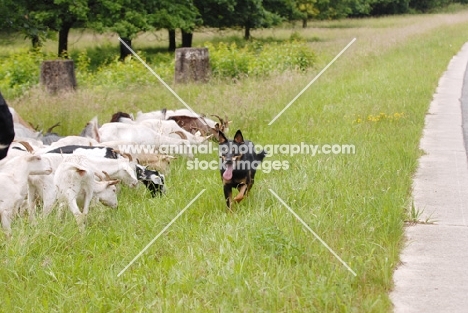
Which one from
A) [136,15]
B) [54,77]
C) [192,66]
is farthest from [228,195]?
[136,15]

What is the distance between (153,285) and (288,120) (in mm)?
6110

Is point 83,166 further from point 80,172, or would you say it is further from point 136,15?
point 136,15

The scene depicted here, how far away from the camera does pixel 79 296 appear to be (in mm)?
4332

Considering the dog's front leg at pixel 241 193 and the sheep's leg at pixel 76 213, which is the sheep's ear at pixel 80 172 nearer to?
the sheep's leg at pixel 76 213

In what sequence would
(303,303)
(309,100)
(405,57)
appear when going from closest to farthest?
(303,303)
(309,100)
(405,57)

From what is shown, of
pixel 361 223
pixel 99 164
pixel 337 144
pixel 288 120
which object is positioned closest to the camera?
pixel 361 223

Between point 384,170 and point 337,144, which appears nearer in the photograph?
point 384,170

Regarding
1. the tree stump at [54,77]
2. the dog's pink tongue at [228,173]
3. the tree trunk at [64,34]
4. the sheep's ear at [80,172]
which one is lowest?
the tree trunk at [64,34]

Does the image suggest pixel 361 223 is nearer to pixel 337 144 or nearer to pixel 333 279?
pixel 333 279

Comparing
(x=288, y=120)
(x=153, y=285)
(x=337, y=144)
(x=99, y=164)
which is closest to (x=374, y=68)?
(x=288, y=120)

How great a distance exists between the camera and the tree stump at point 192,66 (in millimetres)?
14945

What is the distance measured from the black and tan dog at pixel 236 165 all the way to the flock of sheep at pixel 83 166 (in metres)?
0.57

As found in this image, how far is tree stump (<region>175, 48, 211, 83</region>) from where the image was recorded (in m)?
14.9

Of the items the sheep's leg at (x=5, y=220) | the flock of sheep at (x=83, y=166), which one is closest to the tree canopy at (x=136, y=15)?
the flock of sheep at (x=83, y=166)
